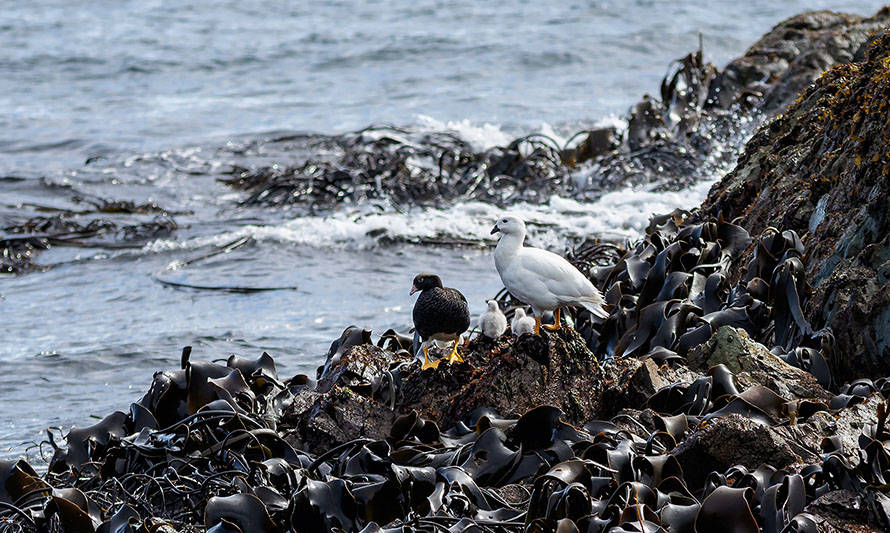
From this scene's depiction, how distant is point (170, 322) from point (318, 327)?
3.84ft

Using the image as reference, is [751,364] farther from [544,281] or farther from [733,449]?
[544,281]

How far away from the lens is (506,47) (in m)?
19.2

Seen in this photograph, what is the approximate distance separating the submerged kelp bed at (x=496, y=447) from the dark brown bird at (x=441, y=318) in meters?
0.08

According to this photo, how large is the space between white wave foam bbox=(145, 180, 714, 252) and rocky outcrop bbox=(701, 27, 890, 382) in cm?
285

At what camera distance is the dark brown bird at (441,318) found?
3.92 metres

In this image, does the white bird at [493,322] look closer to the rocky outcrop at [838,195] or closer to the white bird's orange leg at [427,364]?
the white bird's orange leg at [427,364]

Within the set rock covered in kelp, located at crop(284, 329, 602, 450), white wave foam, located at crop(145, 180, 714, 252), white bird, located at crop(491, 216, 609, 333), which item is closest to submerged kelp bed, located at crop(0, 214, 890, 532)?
rock covered in kelp, located at crop(284, 329, 602, 450)

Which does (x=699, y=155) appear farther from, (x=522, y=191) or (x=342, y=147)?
(x=342, y=147)

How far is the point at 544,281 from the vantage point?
14.2 feet

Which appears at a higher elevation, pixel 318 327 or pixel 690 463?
pixel 690 463

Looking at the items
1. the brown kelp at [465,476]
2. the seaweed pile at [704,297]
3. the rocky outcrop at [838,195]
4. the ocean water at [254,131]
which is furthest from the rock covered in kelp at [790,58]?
the brown kelp at [465,476]

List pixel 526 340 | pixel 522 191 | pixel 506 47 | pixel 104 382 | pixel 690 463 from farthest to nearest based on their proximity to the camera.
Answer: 1. pixel 506 47
2. pixel 522 191
3. pixel 104 382
4. pixel 526 340
5. pixel 690 463

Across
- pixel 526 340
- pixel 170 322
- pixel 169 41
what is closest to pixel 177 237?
pixel 170 322

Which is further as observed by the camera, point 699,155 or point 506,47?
point 506,47
